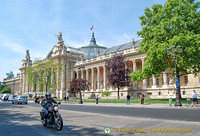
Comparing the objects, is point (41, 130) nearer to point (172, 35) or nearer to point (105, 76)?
point (172, 35)

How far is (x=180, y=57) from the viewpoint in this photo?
Answer: 2325 cm

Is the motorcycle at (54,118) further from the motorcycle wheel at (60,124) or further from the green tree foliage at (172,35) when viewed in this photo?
the green tree foliage at (172,35)

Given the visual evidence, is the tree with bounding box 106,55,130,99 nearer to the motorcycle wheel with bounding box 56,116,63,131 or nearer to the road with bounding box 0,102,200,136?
the road with bounding box 0,102,200,136

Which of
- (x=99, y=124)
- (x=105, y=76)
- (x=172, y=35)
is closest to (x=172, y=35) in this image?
(x=172, y=35)

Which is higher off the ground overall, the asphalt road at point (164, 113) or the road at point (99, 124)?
the road at point (99, 124)

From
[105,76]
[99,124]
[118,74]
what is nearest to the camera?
[99,124]

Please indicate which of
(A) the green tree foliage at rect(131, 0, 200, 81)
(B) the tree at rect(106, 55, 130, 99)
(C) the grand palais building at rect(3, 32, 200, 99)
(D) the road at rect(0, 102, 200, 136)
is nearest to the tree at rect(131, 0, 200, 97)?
(A) the green tree foliage at rect(131, 0, 200, 81)

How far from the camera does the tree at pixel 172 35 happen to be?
23.8m

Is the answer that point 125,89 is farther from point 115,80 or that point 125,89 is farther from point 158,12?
point 158,12

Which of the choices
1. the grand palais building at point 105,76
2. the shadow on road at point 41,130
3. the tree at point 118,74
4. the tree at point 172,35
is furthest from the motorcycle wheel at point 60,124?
the tree at point 118,74

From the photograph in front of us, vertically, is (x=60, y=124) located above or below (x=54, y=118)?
below

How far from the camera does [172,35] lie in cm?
2647

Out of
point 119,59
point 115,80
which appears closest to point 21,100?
point 115,80

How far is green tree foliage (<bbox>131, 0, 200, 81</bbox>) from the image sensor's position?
2383 centimetres
